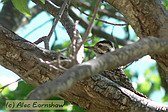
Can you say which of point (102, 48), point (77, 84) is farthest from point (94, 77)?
point (102, 48)

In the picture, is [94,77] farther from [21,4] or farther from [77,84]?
[21,4]

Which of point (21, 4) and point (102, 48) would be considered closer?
point (21, 4)

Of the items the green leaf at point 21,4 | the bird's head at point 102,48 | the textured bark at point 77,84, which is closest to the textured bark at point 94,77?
the textured bark at point 77,84

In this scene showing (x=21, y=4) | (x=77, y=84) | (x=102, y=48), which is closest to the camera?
(x=77, y=84)

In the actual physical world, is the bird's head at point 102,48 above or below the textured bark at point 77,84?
above

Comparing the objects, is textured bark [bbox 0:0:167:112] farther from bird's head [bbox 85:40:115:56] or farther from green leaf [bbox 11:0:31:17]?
bird's head [bbox 85:40:115:56]

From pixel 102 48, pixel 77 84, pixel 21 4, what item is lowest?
pixel 77 84

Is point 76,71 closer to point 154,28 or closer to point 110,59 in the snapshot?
point 110,59

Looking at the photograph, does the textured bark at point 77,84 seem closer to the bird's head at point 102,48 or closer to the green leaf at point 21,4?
the green leaf at point 21,4

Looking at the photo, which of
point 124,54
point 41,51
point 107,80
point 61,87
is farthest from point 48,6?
point 61,87

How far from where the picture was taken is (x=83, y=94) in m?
2.90

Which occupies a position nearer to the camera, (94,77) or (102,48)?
(94,77)

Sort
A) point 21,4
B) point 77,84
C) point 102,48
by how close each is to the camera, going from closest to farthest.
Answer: point 77,84 < point 21,4 < point 102,48

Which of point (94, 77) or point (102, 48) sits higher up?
point (102, 48)
